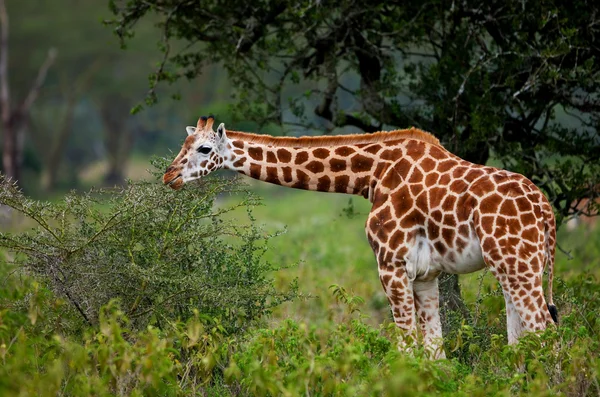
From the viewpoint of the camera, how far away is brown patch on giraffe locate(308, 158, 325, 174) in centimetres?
858

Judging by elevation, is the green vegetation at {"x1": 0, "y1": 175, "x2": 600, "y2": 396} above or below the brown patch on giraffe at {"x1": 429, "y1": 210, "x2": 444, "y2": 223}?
below

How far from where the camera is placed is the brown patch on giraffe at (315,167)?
8.58m

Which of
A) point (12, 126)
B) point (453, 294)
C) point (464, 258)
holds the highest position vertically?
point (464, 258)

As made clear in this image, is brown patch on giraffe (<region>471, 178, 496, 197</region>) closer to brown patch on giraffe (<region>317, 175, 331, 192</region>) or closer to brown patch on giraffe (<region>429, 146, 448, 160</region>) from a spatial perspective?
brown patch on giraffe (<region>429, 146, 448, 160</region>)

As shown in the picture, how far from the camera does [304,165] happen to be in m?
8.61

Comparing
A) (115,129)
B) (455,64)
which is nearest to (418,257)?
(455,64)

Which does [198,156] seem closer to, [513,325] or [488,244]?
[488,244]

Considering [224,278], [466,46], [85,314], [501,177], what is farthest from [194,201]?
[466,46]

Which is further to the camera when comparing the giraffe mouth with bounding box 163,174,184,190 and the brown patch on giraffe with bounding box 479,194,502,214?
the giraffe mouth with bounding box 163,174,184,190

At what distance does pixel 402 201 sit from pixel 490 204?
30.7 inches

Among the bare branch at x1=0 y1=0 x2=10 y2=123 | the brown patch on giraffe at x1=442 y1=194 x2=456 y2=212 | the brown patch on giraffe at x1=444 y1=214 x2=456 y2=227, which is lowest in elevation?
the bare branch at x1=0 y1=0 x2=10 y2=123

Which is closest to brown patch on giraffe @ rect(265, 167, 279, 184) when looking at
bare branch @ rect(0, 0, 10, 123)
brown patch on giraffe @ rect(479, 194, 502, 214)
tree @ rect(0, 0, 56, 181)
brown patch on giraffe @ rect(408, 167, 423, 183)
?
brown patch on giraffe @ rect(408, 167, 423, 183)

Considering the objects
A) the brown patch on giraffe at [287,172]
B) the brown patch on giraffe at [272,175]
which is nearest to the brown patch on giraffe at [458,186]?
the brown patch on giraffe at [287,172]

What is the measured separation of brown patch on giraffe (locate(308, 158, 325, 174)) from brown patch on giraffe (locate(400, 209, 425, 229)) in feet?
3.10
